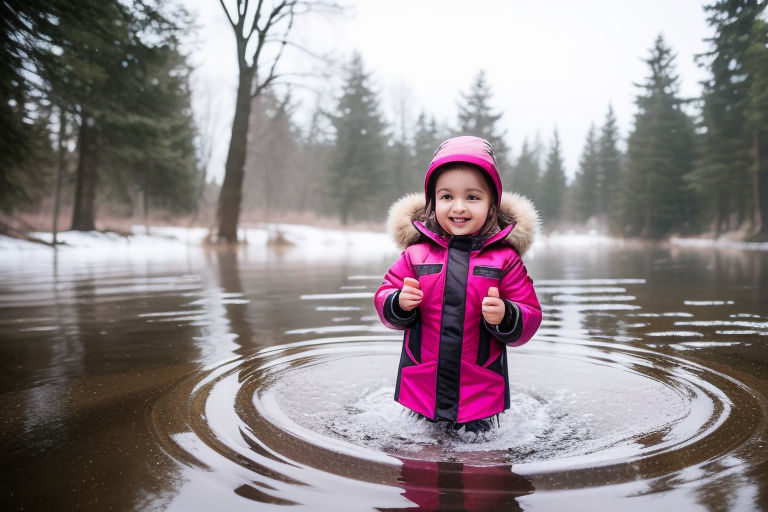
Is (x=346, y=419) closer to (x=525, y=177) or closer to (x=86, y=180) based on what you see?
(x=86, y=180)

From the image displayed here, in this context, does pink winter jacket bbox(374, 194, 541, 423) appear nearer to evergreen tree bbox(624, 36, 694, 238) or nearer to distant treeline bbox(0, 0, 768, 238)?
distant treeline bbox(0, 0, 768, 238)

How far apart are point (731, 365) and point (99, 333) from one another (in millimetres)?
4194

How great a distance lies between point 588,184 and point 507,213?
52.0 metres

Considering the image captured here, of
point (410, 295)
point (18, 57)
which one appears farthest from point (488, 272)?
point (18, 57)

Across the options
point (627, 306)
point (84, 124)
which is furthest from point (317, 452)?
point (84, 124)

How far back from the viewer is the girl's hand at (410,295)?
2.17 metres

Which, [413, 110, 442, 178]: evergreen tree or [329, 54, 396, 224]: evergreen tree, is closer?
[329, 54, 396, 224]: evergreen tree

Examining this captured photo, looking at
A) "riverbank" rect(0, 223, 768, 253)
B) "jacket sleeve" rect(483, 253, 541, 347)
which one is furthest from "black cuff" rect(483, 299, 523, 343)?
"riverbank" rect(0, 223, 768, 253)

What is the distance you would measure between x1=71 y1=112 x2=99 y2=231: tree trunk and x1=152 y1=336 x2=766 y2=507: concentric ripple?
18374mm

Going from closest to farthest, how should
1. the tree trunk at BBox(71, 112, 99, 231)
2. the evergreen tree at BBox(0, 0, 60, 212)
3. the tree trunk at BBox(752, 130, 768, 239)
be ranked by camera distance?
the evergreen tree at BBox(0, 0, 60, 212) → the tree trunk at BBox(71, 112, 99, 231) → the tree trunk at BBox(752, 130, 768, 239)

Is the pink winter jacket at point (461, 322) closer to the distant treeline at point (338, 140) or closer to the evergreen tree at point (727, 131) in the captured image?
the distant treeline at point (338, 140)

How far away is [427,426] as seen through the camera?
227cm

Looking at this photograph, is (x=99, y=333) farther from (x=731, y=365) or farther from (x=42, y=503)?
(x=731, y=365)

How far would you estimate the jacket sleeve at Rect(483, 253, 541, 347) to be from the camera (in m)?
2.14
